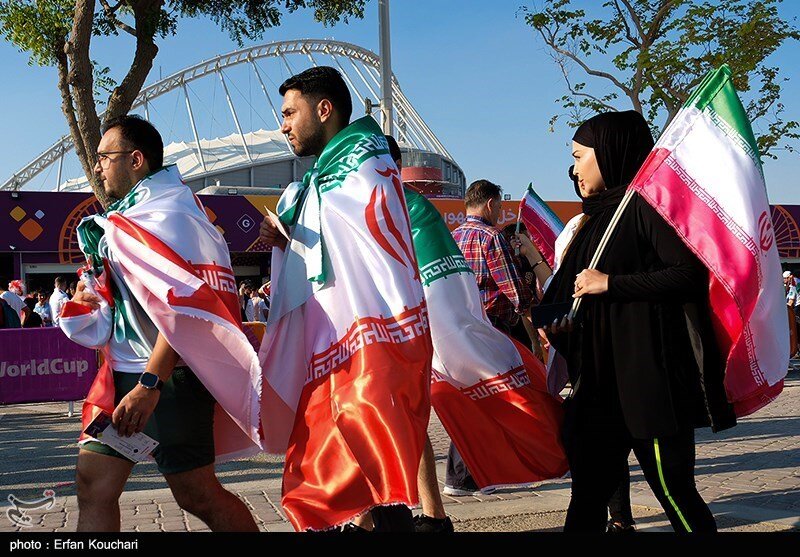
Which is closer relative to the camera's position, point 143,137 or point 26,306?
point 143,137

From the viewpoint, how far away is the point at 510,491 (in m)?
5.88

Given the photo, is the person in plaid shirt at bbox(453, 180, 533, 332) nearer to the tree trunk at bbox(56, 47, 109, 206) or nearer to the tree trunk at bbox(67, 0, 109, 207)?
the tree trunk at bbox(67, 0, 109, 207)

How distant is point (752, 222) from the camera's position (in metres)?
3.26

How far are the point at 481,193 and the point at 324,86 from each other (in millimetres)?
2638

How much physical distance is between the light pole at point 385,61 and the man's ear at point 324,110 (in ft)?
45.6

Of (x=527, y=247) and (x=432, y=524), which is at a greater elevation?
(x=527, y=247)

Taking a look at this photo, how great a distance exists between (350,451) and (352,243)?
718 millimetres

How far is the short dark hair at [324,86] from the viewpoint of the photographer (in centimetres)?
361

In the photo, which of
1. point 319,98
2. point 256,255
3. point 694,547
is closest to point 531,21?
point 256,255

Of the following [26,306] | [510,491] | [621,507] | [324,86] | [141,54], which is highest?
[141,54]

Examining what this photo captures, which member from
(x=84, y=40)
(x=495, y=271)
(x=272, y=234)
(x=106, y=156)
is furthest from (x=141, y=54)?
(x=272, y=234)

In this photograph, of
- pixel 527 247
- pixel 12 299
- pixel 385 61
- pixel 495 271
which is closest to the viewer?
pixel 527 247

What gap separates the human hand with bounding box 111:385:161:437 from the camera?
3.11m

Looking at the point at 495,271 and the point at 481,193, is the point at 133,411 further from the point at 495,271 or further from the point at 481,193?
the point at 481,193
